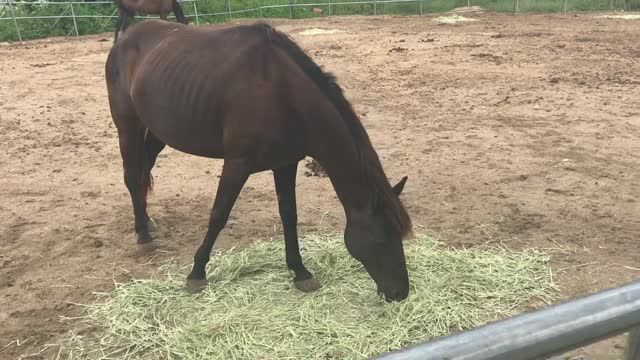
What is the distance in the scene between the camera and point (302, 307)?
3074 mm

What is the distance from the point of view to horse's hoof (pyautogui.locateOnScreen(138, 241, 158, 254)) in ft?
12.7

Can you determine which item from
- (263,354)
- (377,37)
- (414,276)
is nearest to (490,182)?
(414,276)

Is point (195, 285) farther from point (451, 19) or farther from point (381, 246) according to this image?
point (451, 19)

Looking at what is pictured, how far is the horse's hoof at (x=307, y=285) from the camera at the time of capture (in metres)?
3.28

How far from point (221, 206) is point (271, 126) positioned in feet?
1.93

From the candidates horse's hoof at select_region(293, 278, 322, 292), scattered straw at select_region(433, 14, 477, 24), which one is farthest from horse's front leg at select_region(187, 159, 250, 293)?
scattered straw at select_region(433, 14, 477, 24)

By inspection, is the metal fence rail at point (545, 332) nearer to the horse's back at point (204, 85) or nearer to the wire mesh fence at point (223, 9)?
the horse's back at point (204, 85)

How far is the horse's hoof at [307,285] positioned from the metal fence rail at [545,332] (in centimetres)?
254

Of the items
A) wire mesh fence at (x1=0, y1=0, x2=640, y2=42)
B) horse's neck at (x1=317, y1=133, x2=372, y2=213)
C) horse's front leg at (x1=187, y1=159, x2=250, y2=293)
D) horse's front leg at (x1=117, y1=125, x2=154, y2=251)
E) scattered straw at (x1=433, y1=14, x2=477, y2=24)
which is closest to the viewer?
horse's neck at (x1=317, y1=133, x2=372, y2=213)

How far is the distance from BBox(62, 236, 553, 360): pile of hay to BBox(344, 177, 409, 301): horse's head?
172 millimetres

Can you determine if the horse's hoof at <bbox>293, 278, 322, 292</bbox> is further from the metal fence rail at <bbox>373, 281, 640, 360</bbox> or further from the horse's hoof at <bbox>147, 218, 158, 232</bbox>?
the metal fence rail at <bbox>373, 281, 640, 360</bbox>

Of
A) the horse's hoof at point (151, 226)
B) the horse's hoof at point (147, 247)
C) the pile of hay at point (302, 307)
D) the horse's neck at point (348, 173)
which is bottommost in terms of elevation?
the pile of hay at point (302, 307)

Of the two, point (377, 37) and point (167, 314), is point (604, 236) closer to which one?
point (167, 314)

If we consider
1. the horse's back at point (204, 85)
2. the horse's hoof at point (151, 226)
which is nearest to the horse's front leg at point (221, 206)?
the horse's back at point (204, 85)
